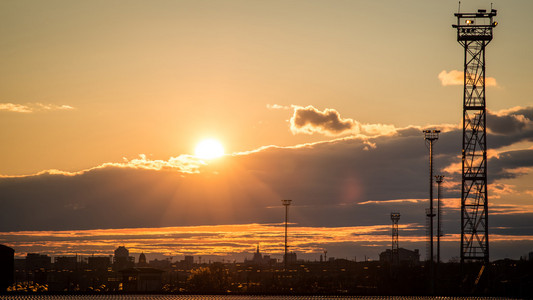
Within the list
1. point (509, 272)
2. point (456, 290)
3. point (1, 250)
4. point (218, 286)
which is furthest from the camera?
Result: point (218, 286)

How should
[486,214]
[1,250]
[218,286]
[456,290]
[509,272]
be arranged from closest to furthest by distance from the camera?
1. [1,250]
2. [486,214]
3. [456,290]
4. [509,272]
5. [218,286]

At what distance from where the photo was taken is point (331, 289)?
177500 millimetres

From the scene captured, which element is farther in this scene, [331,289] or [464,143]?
[331,289]

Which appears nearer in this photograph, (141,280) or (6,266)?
(6,266)

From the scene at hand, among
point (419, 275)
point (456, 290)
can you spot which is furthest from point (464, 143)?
point (419, 275)

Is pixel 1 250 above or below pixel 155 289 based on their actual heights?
above

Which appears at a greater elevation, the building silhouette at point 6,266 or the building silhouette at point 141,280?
the building silhouette at point 6,266

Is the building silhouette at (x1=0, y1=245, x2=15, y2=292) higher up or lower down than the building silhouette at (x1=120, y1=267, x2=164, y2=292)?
higher up

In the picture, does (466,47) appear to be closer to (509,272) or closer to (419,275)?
(509,272)

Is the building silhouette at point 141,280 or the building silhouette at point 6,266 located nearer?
the building silhouette at point 6,266

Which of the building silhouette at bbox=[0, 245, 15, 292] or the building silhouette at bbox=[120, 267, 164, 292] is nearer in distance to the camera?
the building silhouette at bbox=[0, 245, 15, 292]

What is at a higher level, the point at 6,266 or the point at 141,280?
the point at 6,266

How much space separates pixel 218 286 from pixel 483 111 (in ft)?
286

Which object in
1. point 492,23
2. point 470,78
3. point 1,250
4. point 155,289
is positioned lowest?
point 155,289
